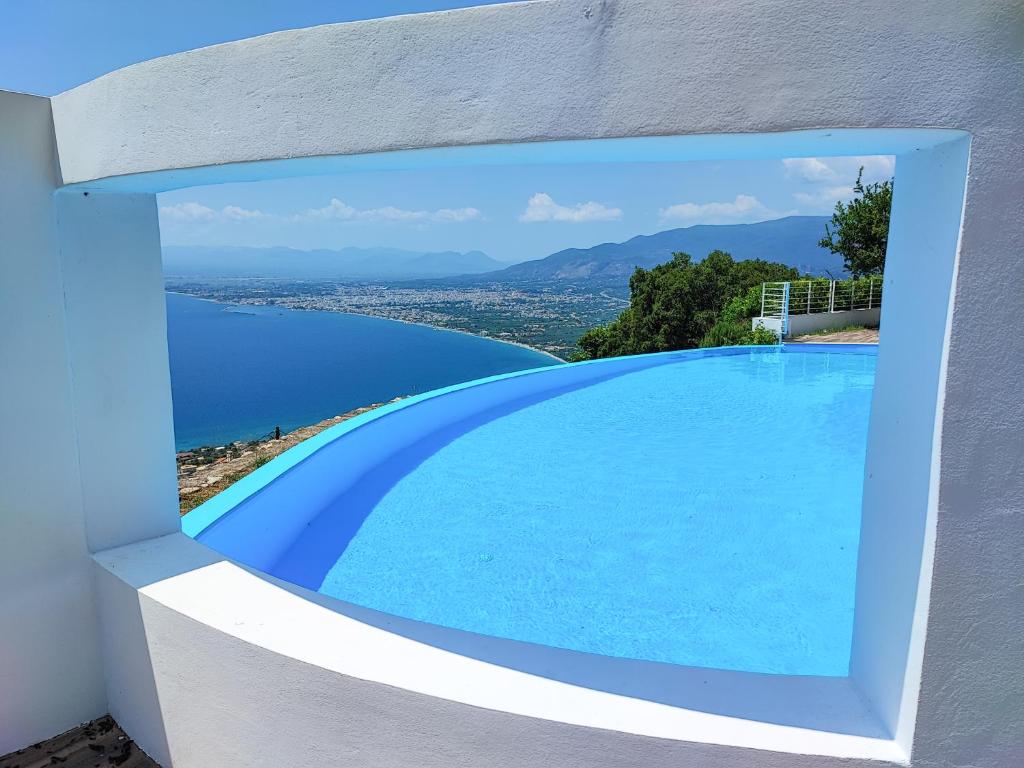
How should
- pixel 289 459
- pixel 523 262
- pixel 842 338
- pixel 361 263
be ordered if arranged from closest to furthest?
pixel 289 459
pixel 842 338
pixel 523 262
pixel 361 263

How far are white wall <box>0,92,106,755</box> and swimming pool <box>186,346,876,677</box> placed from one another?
6.13ft

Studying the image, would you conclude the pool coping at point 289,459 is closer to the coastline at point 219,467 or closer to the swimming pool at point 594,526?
the swimming pool at point 594,526

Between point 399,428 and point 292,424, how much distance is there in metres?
9.38

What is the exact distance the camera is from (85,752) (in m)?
2.64

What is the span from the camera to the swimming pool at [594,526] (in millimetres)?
4312

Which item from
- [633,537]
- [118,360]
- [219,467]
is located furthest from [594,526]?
[219,467]

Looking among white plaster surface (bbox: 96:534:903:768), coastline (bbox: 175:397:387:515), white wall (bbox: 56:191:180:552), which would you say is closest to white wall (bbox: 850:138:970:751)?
white plaster surface (bbox: 96:534:903:768)

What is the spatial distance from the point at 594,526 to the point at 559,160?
429 cm

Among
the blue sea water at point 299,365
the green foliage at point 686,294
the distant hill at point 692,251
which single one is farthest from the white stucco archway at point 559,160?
the green foliage at point 686,294

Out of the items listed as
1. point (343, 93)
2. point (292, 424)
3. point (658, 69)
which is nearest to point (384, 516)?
point (343, 93)

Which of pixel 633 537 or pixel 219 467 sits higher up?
pixel 633 537

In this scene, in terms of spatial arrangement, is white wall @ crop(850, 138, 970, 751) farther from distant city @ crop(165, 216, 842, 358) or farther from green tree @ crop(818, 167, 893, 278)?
green tree @ crop(818, 167, 893, 278)

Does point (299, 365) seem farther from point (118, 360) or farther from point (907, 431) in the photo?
point (907, 431)

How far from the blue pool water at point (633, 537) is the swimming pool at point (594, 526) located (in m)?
0.02
